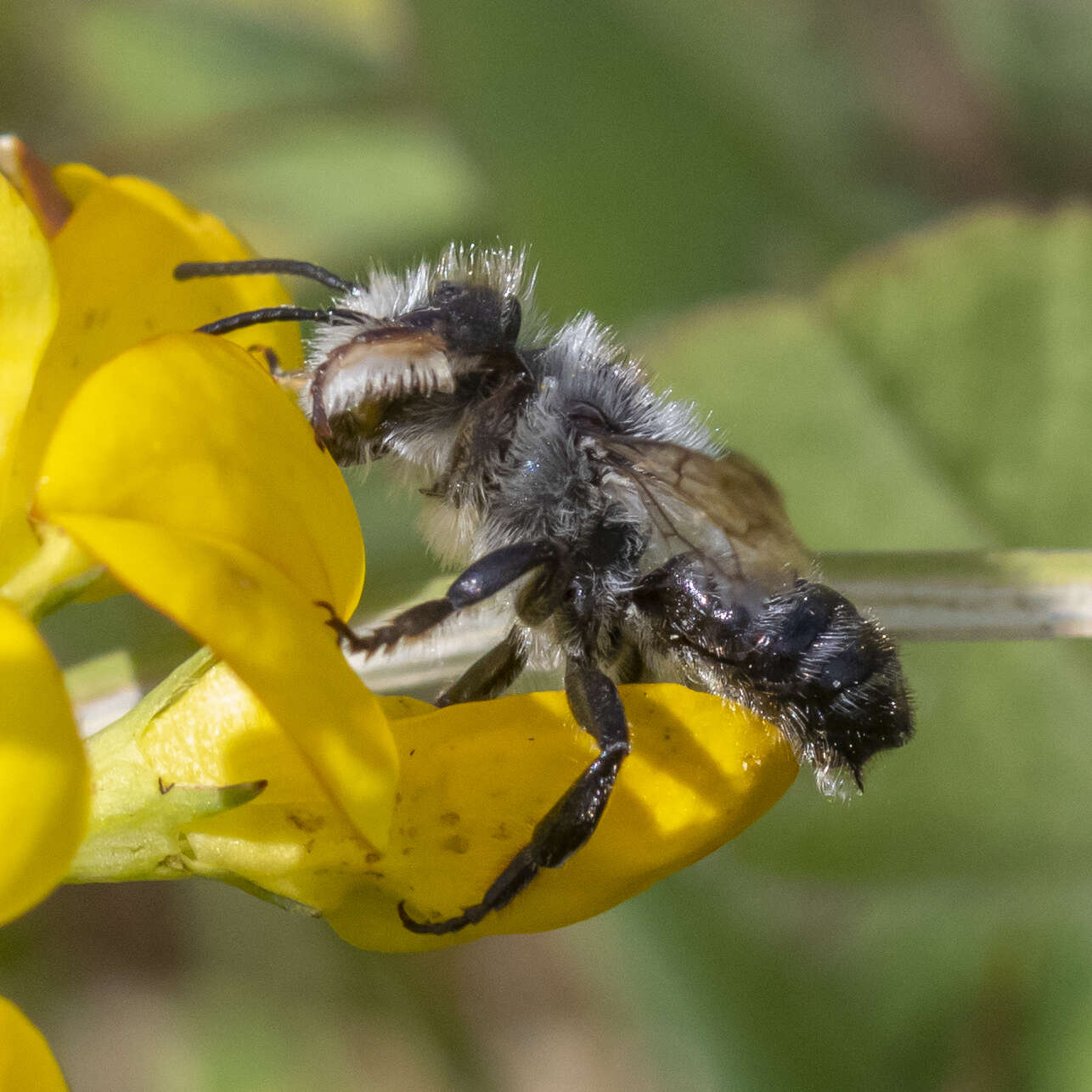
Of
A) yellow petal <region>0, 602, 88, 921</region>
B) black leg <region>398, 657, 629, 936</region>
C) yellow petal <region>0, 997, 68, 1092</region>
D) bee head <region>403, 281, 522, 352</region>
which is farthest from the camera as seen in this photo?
bee head <region>403, 281, 522, 352</region>

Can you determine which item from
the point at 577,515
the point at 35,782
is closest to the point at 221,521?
the point at 35,782

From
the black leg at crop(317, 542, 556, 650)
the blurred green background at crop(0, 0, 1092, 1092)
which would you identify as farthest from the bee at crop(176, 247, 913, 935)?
the blurred green background at crop(0, 0, 1092, 1092)

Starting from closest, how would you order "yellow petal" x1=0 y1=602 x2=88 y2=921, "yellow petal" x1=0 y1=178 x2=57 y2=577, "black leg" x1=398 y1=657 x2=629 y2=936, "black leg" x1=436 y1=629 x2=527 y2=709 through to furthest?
1. "yellow petal" x1=0 y1=602 x2=88 y2=921
2. "yellow petal" x1=0 y1=178 x2=57 y2=577
3. "black leg" x1=398 y1=657 x2=629 y2=936
4. "black leg" x1=436 y1=629 x2=527 y2=709

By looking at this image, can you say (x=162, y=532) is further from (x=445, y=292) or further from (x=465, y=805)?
(x=445, y=292)

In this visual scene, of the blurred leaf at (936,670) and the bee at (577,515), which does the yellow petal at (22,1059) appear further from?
the blurred leaf at (936,670)

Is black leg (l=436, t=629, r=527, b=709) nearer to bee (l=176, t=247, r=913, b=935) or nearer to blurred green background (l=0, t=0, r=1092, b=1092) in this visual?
bee (l=176, t=247, r=913, b=935)

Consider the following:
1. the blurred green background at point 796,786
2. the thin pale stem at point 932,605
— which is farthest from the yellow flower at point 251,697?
the blurred green background at point 796,786

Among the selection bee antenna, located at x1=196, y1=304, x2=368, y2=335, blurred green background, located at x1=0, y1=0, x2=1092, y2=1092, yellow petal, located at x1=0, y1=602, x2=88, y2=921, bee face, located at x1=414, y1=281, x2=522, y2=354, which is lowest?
blurred green background, located at x1=0, y1=0, x2=1092, y2=1092

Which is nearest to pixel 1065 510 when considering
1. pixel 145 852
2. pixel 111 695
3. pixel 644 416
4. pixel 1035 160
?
pixel 1035 160
